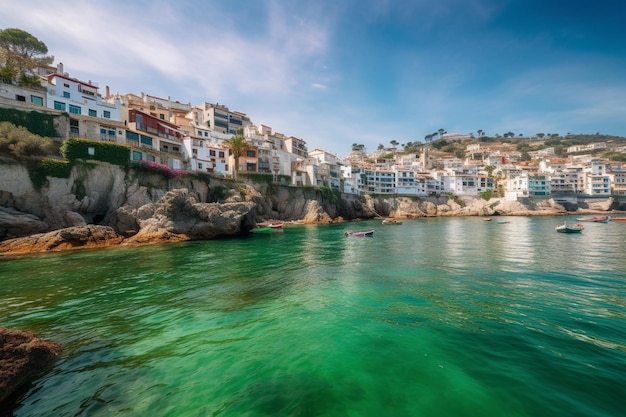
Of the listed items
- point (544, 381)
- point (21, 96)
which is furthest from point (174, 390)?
point (21, 96)

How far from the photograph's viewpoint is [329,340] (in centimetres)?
866

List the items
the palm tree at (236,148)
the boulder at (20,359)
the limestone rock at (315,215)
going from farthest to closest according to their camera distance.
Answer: the limestone rock at (315,215) → the palm tree at (236,148) → the boulder at (20,359)

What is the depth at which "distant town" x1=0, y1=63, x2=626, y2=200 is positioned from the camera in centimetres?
4075

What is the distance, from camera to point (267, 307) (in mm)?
11641

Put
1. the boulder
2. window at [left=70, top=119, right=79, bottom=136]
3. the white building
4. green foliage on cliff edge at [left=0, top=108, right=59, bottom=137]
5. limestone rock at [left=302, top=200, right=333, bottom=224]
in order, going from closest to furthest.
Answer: the boulder < green foliage on cliff edge at [left=0, top=108, right=59, bottom=137] < window at [left=70, top=119, right=79, bottom=136] < the white building < limestone rock at [left=302, top=200, right=333, bottom=224]

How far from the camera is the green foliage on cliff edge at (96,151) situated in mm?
34531

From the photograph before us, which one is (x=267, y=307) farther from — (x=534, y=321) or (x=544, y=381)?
(x=534, y=321)

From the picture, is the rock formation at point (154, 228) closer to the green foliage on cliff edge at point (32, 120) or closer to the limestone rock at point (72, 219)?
the limestone rock at point (72, 219)

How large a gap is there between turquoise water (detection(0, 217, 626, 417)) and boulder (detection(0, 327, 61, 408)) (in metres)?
0.35

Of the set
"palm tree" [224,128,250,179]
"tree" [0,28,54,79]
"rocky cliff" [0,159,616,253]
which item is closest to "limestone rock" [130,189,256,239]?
"rocky cliff" [0,159,616,253]

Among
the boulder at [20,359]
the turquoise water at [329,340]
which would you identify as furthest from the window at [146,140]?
the boulder at [20,359]

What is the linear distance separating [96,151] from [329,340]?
42.4 metres

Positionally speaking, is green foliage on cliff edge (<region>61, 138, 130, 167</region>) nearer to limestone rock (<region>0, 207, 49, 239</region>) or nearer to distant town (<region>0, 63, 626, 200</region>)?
distant town (<region>0, 63, 626, 200</region>)

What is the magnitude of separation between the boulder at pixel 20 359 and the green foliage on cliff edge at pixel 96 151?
119 ft
